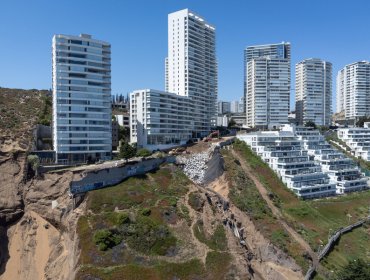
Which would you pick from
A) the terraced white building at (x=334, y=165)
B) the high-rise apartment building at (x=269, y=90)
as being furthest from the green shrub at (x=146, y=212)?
the high-rise apartment building at (x=269, y=90)

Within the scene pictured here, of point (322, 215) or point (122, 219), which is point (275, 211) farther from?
point (122, 219)

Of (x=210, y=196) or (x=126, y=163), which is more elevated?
(x=126, y=163)

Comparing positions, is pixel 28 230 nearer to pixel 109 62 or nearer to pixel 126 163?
pixel 126 163

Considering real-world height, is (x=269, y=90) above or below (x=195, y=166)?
above

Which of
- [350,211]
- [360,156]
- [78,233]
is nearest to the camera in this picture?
[78,233]

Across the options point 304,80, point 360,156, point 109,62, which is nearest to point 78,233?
point 109,62

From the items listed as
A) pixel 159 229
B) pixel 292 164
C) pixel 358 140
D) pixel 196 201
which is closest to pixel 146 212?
pixel 159 229
